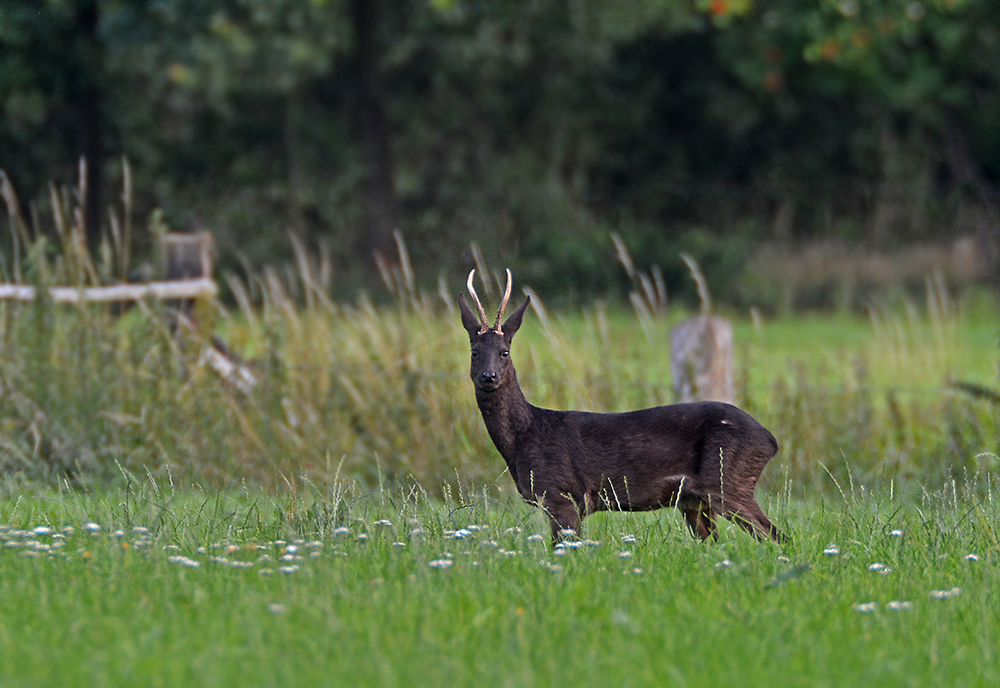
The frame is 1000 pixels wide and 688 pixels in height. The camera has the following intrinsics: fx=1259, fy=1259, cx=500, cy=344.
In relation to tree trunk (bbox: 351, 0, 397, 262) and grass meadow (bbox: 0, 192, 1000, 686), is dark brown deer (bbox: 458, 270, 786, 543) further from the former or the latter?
tree trunk (bbox: 351, 0, 397, 262)

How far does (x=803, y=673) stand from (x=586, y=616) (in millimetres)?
844

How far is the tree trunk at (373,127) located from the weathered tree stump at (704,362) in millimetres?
13755

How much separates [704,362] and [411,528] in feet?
12.1

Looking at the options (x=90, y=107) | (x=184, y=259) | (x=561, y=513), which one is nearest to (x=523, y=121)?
(x=90, y=107)

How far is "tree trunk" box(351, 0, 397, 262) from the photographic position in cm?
2241

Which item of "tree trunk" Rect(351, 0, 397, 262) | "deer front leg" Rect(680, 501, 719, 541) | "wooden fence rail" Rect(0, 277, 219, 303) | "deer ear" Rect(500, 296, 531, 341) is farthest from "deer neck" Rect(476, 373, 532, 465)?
"tree trunk" Rect(351, 0, 397, 262)

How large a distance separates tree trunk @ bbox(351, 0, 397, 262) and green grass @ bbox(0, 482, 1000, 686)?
1639 centimetres

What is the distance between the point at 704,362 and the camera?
887cm

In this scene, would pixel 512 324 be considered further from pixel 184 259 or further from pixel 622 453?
pixel 184 259

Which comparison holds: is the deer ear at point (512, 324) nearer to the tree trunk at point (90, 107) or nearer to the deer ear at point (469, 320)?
the deer ear at point (469, 320)

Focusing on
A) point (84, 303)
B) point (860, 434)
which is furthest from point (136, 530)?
point (860, 434)

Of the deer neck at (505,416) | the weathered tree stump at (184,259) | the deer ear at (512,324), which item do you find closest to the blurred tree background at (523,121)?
the weathered tree stump at (184,259)

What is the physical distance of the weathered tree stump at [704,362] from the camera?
8.84 m

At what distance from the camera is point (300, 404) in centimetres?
875
